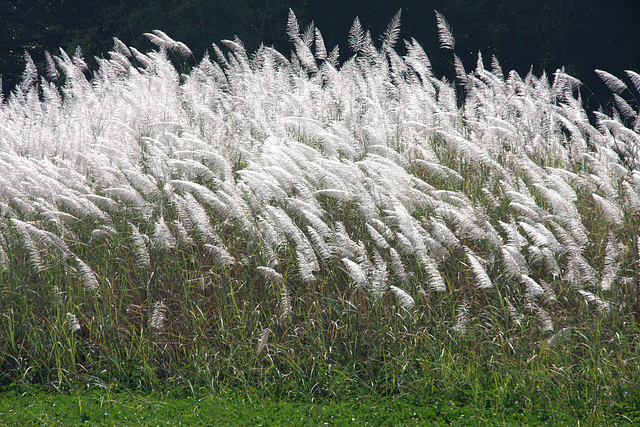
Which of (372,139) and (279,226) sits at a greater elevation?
(372,139)

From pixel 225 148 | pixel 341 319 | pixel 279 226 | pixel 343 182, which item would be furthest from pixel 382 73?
pixel 341 319

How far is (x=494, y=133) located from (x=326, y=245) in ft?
7.19

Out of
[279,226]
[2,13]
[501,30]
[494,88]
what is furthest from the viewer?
[2,13]

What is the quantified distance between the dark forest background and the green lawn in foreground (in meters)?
10.2

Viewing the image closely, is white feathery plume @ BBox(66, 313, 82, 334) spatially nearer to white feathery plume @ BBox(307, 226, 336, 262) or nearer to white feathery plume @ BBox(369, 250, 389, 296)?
white feathery plume @ BBox(307, 226, 336, 262)

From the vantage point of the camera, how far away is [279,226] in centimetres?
385

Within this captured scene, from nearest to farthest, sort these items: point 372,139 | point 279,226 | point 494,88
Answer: point 279,226
point 372,139
point 494,88

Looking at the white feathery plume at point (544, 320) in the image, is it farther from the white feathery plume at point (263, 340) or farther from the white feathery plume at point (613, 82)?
the white feathery plume at point (613, 82)

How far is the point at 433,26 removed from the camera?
14.4 metres

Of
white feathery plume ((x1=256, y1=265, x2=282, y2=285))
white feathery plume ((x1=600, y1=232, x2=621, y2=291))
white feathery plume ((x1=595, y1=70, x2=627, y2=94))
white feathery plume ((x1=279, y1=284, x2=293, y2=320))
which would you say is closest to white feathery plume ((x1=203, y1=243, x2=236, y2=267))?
white feathery plume ((x1=256, y1=265, x2=282, y2=285))

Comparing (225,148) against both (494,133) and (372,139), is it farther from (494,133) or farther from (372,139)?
(494,133)

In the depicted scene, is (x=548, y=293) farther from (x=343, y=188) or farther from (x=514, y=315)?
(x=343, y=188)

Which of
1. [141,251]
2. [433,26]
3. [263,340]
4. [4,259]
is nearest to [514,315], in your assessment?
[263,340]

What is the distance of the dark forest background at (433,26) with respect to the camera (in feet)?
43.1
